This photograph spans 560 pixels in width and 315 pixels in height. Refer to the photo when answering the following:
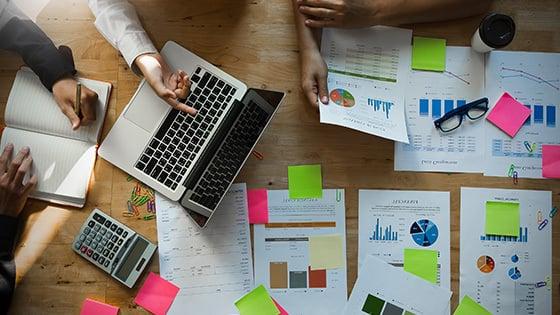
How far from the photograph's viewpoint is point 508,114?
4.50ft

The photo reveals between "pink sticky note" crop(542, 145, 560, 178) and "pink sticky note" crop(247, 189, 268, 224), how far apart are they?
0.67 m

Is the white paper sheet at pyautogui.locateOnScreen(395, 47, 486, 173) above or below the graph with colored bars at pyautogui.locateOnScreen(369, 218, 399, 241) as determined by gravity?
above

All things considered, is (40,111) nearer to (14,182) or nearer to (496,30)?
(14,182)

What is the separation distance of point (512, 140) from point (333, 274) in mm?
531

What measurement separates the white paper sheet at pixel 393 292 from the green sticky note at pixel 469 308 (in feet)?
0.10

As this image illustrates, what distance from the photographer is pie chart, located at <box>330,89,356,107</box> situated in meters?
1.34

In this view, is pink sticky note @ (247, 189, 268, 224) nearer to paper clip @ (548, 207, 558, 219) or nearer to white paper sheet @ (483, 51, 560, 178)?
white paper sheet @ (483, 51, 560, 178)

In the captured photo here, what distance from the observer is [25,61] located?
4.33 feet

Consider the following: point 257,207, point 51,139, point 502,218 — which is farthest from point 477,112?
point 51,139

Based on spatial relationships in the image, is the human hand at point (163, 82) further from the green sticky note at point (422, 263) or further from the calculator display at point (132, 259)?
the green sticky note at point (422, 263)

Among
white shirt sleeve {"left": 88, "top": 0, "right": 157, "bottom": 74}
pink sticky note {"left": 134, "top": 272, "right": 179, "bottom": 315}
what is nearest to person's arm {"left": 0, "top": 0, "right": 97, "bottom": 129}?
white shirt sleeve {"left": 88, "top": 0, "right": 157, "bottom": 74}

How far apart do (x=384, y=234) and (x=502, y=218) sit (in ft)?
0.92

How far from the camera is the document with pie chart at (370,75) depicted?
1.34 metres

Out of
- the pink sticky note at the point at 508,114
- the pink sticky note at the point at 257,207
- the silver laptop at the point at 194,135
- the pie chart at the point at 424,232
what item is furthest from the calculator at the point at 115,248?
the pink sticky note at the point at 508,114
